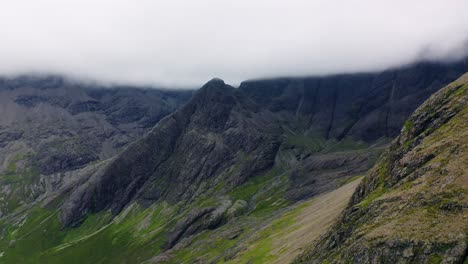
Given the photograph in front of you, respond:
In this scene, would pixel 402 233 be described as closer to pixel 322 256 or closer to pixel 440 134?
pixel 322 256

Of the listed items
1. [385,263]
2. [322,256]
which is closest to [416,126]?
[322,256]

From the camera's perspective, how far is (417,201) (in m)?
89.2

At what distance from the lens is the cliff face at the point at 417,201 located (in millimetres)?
77375

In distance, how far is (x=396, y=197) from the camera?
317 ft

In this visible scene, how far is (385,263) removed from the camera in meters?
81.9

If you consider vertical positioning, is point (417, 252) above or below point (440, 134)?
below

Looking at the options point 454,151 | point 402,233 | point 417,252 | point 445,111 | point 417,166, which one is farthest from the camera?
point 445,111

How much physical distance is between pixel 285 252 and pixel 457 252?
9504 cm

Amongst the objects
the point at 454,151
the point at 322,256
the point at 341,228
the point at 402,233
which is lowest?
the point at 322,256

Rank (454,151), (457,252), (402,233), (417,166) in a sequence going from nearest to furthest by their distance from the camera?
(457,252), (402,233), (454,151), (417,166)

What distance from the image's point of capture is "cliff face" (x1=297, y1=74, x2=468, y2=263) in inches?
3046

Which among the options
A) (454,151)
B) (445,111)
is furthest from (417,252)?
(445,111)

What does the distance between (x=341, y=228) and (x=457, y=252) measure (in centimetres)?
3950

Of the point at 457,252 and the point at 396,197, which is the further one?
the point at 396,197
